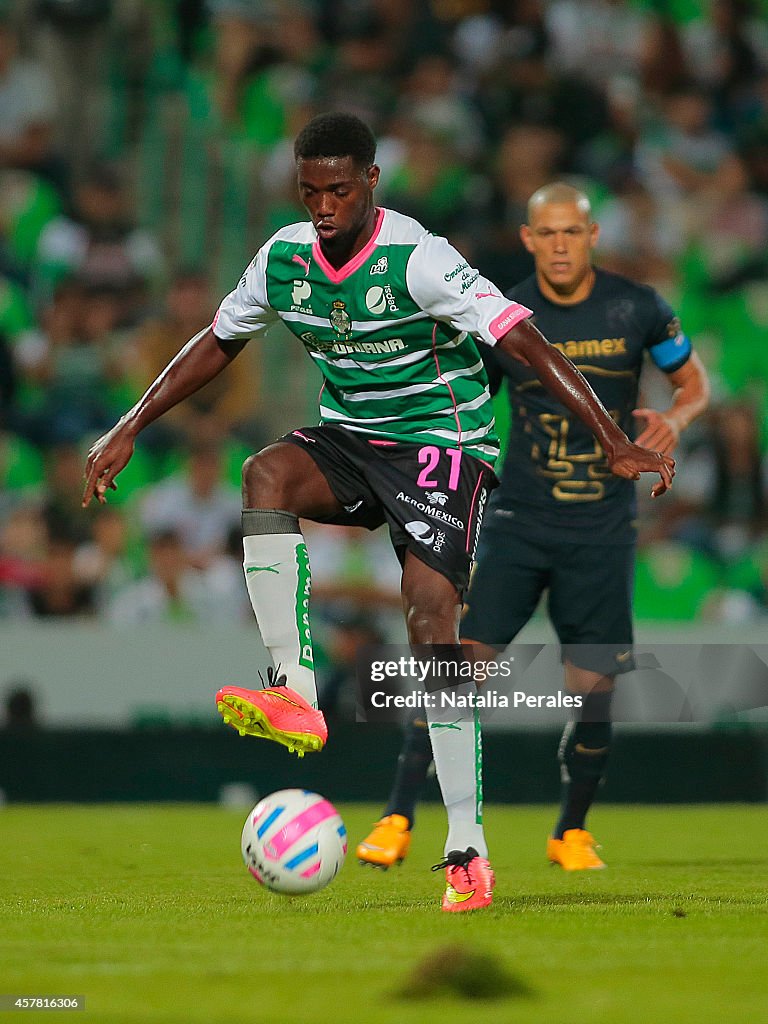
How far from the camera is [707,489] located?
11.7m

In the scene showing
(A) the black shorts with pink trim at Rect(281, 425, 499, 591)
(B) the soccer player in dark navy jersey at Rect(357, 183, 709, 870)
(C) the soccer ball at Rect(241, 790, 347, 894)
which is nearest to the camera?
(C) the soccer ball at Rect(241, 790, 347, 894)

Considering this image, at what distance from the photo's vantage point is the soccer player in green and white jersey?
515 centimetres

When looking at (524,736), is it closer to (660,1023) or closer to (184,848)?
(184,848)

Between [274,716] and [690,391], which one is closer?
[274,716]

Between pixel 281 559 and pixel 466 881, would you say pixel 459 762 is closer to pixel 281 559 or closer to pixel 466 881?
pixel 466 881

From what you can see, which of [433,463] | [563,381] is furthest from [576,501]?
[563,381]

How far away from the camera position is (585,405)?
5.14 m

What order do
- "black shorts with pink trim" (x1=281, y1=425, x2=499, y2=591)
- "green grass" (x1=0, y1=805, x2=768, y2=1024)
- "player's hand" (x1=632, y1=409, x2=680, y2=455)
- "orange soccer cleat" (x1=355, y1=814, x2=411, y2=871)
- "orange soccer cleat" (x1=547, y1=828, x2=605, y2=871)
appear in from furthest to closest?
"orange soccer cleat" (x1=547, y1=828, x2=605, y2=871)
"orange soccer cleat" (x1=355, y1=814, x2=411, y2=871)
"player's hand" (x1=632, y1=409, x2=680, y2=455)
"black shorts with pink trim" (x1=281, y1=425, x2=499, y2=591)
"green grass" (x1=0, y1=805, x2=768, y2=1024)

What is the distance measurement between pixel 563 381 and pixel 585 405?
0.34ft

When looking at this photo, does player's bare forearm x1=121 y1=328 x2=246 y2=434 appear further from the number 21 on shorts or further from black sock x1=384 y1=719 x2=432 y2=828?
black sock x1=384 y1=719 x2=432 y2=828

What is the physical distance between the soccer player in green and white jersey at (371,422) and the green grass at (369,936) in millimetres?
543

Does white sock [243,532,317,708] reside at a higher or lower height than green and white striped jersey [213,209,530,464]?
lower

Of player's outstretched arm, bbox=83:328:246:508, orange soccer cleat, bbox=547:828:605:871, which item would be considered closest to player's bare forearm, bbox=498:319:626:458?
player's outstretched arm, bbox=83:328:246:508

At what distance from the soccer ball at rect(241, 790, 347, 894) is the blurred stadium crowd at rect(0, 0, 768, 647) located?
18.7ft
